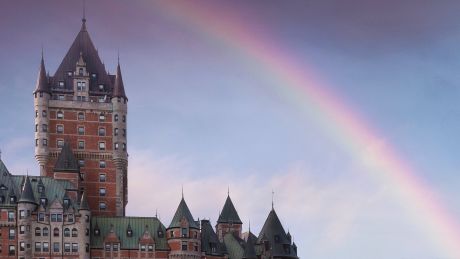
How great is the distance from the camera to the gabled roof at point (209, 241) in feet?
614

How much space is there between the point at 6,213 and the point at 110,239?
824 inches

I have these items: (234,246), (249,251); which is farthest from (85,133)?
(249,251)

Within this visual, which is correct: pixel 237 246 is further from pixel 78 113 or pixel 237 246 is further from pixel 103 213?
pixel 78 113

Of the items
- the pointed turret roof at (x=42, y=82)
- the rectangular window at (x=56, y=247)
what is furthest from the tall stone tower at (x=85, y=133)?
the rectangular window at (x=56, y=247)

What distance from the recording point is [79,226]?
17575cm

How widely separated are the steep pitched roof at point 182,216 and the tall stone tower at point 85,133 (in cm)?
1660

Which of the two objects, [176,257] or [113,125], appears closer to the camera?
[176,257]

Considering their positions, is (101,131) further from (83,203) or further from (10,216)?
(10,216)

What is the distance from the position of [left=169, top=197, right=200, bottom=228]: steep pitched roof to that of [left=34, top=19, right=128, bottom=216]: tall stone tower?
16599 millimetres

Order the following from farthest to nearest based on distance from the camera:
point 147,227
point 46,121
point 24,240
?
1. point 46,121
2. point 147,227
3. point 24,240

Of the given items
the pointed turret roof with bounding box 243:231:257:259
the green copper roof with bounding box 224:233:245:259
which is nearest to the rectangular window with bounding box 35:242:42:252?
the green copper roof with bounding box 224:233:245:259

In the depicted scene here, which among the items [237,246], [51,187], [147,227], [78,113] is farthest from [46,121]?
[237,246]

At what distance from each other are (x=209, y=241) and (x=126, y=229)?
1839 centimetres

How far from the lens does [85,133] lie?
197 meters
